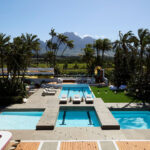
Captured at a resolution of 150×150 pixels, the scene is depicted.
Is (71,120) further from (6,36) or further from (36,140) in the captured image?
(6,36)

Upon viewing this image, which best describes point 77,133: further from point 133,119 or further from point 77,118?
point 133,119

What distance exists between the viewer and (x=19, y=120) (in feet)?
42.3

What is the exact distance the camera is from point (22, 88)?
17.4 metres

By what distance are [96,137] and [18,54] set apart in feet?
39.0

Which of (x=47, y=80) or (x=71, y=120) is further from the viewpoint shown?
(x=47, y=80)

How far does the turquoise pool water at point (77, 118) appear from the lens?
1223 cm

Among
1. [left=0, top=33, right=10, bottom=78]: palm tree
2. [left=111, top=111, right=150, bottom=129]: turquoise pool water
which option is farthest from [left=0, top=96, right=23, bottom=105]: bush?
[left=111, top=111, right=150, bottom=129]: turquoise pool water

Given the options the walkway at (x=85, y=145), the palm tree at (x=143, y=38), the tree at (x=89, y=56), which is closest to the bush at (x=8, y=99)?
the walkway at (x=85, y=145)

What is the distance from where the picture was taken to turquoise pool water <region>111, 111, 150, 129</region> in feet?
39.2

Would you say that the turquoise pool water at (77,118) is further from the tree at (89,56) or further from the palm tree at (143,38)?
the tree at (89,56)

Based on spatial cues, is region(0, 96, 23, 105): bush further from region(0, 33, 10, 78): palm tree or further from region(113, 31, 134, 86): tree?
region(113, 31, 134, 86): tree

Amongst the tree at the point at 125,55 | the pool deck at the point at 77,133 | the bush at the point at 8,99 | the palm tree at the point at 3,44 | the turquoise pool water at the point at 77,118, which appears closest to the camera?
the pool deck at the point at 77,133

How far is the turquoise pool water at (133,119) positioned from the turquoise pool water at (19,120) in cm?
664

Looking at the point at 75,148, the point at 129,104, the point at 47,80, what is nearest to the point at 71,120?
the point at 75,148
